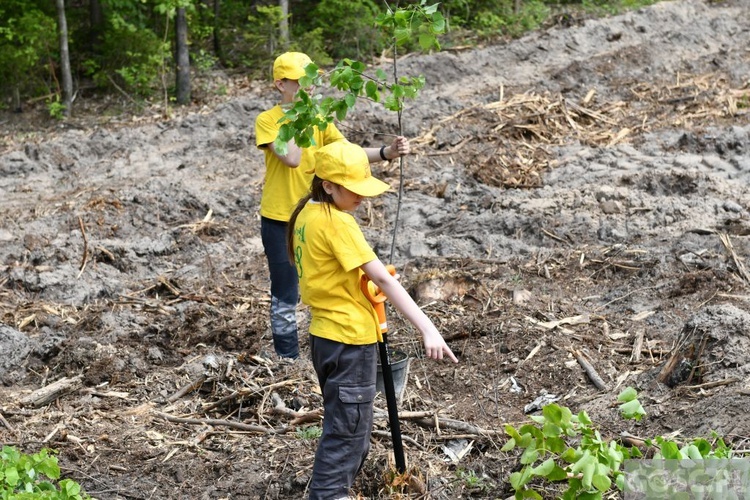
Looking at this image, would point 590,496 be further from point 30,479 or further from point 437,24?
point 437,24

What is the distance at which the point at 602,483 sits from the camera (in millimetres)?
3264

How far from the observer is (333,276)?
4.27 metres

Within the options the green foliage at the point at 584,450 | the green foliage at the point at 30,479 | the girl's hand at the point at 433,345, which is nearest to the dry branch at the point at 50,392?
the green foliage at the point at 30,479

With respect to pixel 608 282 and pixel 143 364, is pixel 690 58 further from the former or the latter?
pixel 143 364

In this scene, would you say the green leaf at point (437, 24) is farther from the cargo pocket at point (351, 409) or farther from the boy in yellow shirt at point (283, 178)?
the cargo pocket at point (351, 409)

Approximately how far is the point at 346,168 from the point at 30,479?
1.89 metres

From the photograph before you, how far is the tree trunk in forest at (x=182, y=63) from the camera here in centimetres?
1451

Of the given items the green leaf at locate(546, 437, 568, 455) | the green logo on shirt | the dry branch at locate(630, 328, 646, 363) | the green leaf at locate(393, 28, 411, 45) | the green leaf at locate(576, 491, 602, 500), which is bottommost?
the dry branch at locate(630, 328, 646, 363)

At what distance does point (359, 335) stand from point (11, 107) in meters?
12.3

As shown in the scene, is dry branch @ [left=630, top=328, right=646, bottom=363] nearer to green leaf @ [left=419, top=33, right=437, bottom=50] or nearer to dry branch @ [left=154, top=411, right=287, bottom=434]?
dry branch @ [left=154, top=411, right=287, bottom=434]

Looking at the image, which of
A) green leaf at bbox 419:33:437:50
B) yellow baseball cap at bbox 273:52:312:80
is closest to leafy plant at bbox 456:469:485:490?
green leaf at bbox 419:33:437:50

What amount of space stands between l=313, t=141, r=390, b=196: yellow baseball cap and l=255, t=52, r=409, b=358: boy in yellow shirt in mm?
1515

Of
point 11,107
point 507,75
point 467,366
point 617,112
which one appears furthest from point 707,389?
point 11,107

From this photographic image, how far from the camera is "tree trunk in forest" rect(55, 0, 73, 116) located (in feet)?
45.1
